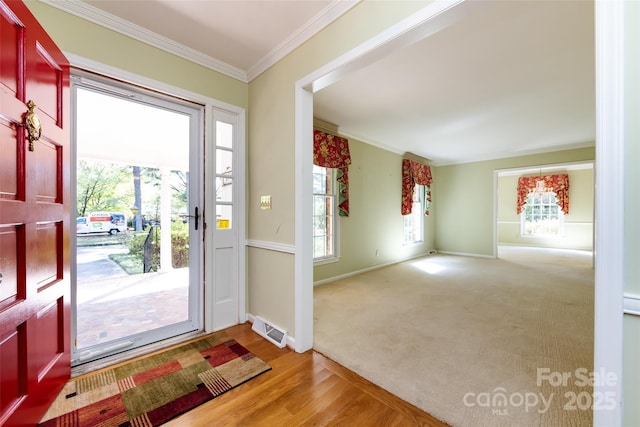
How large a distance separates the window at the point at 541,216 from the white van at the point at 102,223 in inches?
420

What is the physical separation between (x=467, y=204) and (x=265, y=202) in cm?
597

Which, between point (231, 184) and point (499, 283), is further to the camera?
point (499, 283)

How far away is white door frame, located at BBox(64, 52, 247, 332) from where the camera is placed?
1852mm

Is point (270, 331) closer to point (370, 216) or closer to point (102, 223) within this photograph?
point (102, 223)

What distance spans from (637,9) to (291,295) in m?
2.32

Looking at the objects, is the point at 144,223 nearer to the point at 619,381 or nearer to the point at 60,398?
the point at 60,398

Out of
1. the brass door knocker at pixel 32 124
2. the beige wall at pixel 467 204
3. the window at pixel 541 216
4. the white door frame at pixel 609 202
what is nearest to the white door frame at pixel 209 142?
the brass door knocker at pixel 32 124

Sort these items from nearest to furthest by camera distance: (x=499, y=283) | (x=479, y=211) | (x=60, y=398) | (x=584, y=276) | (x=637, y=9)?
(x=637, y=9) → (x=60, y=398) → (x=499, y=283) → (x=584, y=276) → (x=479, y=211)

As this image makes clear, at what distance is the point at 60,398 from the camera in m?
1.50

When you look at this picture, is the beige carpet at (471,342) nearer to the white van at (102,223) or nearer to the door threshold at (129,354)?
the door threshold at (129,354)

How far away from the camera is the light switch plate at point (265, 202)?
7.77 feet

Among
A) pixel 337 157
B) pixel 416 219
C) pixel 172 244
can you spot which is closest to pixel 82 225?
pixel 172 244

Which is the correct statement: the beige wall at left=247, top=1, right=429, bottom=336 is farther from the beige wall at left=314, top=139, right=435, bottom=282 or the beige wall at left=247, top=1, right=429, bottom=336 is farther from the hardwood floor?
the beige wall at left=314, top=139, right=435, bottom=282

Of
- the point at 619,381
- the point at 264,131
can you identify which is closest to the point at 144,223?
the point at 264,131
